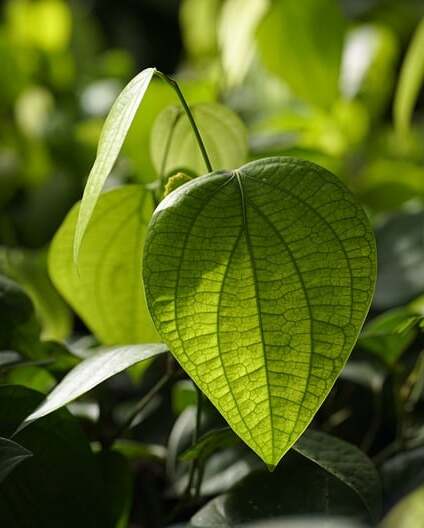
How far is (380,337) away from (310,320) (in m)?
0.24

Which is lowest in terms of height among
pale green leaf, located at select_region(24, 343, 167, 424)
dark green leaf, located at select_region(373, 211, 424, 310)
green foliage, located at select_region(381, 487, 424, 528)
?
dark green leaf, located at select_region(373, 211, 424, 310)

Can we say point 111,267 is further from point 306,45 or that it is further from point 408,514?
point 306,45

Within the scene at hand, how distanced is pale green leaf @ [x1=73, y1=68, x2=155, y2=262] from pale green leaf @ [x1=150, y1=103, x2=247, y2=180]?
0.62ft

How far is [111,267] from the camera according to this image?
26.4 inches

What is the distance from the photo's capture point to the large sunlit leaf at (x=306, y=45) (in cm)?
113

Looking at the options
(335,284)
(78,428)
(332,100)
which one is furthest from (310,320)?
(332,100)

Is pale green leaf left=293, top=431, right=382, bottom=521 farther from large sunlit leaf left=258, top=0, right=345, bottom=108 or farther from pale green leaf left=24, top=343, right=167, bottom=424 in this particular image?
large sunlit leaf left=258, top=0, right=345, bottom=108

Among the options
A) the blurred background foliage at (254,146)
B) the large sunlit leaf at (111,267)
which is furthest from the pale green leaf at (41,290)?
the large sunlit leaf at (111,267)

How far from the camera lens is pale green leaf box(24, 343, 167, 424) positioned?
49 centimetres

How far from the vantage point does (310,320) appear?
46 centimetres

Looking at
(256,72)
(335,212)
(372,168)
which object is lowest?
(372,168)

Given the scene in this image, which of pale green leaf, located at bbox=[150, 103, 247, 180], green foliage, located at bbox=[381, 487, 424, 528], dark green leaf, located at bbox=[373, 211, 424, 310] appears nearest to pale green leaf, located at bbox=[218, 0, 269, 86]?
dark green leaf, located at bbox=[373, 211, 424, 310]

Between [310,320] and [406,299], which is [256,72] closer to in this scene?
[406,299]

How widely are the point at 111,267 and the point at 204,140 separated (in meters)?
0.13
